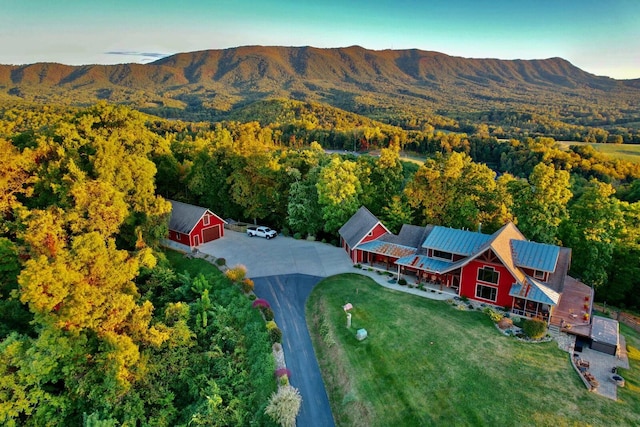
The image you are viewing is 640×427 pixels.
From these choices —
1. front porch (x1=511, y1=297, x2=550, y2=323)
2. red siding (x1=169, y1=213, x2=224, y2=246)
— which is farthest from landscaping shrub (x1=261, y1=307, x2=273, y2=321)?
front porch (x1=511, y1=297, x2=550, y2=323)

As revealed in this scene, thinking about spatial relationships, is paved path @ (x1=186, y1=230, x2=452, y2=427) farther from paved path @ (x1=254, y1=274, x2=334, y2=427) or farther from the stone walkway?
the stone walkway

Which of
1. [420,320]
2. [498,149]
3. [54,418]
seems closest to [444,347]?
[420,320]

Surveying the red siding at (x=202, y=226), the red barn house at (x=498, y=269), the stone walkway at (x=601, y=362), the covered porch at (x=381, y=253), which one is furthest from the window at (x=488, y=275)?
the red siding at (x=202, y=226)

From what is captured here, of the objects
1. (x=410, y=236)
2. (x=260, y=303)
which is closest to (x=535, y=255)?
(x=410, y=236)

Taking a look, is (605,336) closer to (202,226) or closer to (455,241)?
(455,241)

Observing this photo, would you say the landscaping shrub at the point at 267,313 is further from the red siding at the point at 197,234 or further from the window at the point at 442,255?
the red siding at the point at 197,234

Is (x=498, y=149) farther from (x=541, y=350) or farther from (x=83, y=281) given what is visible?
(x=83, y=281)
